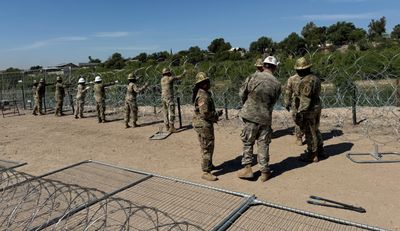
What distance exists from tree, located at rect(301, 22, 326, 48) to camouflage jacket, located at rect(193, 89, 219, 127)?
14.2m

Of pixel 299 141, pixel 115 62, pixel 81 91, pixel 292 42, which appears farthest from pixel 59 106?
pixel 292 42

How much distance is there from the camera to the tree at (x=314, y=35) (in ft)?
88.3

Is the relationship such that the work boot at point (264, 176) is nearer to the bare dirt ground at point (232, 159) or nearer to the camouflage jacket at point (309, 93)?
the bare dirt ground at point (232, 159)

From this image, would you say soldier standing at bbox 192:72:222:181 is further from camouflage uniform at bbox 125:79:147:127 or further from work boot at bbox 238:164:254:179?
camouflage uniform at bbox 125:79:147:127

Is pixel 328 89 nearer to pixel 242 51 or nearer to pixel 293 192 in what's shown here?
pixel 293 192

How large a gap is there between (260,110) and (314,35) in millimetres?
27833

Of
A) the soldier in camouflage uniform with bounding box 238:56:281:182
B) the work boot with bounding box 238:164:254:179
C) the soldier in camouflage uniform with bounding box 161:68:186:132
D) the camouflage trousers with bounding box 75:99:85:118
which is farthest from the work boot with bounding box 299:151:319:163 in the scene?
the camouflage trousers with bounding box 75:99:85:118

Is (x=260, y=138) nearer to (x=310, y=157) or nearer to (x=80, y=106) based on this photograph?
(x=310, y=157)

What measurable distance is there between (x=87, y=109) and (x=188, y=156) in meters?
10.4

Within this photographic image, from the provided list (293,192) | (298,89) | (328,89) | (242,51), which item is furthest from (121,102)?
(293,192)

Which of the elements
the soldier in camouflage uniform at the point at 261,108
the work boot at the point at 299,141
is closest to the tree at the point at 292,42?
the work boot at the point at 299,141

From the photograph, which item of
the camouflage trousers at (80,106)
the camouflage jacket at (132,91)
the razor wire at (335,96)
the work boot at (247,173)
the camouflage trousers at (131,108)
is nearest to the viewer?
the work boot at (247,173)

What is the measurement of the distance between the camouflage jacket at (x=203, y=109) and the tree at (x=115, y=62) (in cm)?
2292

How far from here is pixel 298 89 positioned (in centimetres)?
697
